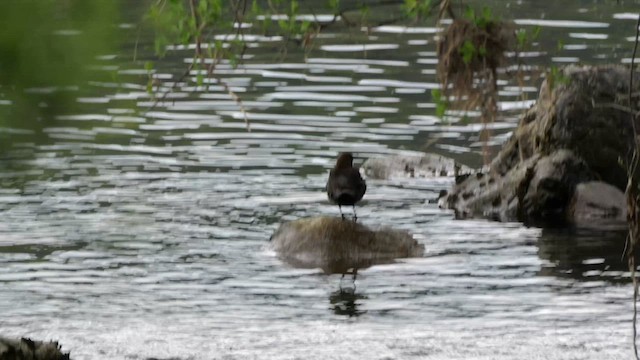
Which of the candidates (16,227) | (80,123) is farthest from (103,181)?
(80,123)

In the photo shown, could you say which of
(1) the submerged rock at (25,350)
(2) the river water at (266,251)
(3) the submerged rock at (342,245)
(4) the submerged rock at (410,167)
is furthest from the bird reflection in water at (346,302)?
(4) the submerged rock at (410,167)

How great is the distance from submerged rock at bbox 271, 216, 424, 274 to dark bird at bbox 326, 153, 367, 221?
2.11 feet

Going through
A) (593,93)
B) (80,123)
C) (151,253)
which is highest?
(80,123)

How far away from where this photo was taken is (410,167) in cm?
1659

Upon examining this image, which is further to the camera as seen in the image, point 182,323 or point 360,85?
point 360,85

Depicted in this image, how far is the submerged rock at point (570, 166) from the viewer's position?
14.2 metres

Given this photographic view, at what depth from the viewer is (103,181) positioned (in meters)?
15.8

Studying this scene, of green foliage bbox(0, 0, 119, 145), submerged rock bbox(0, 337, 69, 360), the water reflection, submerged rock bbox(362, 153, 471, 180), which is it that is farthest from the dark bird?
green foliage bbox(0, 0, 119, 145)

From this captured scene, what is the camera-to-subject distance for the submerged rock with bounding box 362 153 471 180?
53.6 ft

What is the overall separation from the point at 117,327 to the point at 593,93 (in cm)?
667

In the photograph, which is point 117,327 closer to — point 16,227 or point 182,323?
point 182,323

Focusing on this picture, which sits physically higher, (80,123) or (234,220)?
(80,123)

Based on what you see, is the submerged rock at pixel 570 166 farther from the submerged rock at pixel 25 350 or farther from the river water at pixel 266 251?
the submerged rock at pixel 25 350

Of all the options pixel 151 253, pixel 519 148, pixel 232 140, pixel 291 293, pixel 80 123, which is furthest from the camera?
pixel 232 140
